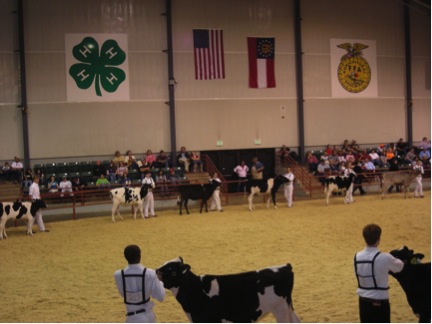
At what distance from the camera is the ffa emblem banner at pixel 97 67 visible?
24047 millimetres

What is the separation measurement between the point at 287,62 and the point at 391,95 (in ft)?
22.1

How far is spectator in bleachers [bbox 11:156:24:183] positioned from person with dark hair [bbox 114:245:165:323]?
1858 cm

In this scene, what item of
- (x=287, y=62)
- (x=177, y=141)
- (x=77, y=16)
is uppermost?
(x=77, y=16)

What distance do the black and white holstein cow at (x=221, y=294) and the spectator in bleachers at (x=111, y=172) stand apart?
17.4 meters

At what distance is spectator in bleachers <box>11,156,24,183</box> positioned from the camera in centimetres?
2225

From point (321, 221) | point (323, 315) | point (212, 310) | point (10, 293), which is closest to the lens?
point (212, 310)

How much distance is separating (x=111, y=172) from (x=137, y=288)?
1816 centimetres

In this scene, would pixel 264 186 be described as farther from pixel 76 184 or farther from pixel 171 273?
pixel 171 273

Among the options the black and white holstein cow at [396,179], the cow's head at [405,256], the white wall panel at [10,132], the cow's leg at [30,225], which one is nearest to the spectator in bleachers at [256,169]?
the black and white holstein cow at [396,179]

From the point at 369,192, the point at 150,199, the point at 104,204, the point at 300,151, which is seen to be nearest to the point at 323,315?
the point at 150,199

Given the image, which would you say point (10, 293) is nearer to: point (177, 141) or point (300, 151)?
point (177, 141)

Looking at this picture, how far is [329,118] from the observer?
28.0 meters

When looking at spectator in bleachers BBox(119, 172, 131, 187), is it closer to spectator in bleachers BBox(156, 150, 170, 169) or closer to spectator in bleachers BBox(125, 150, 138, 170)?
spectator in bleachers BBox(125, 150, 138, 170)

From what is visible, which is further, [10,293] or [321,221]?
[321,221]
